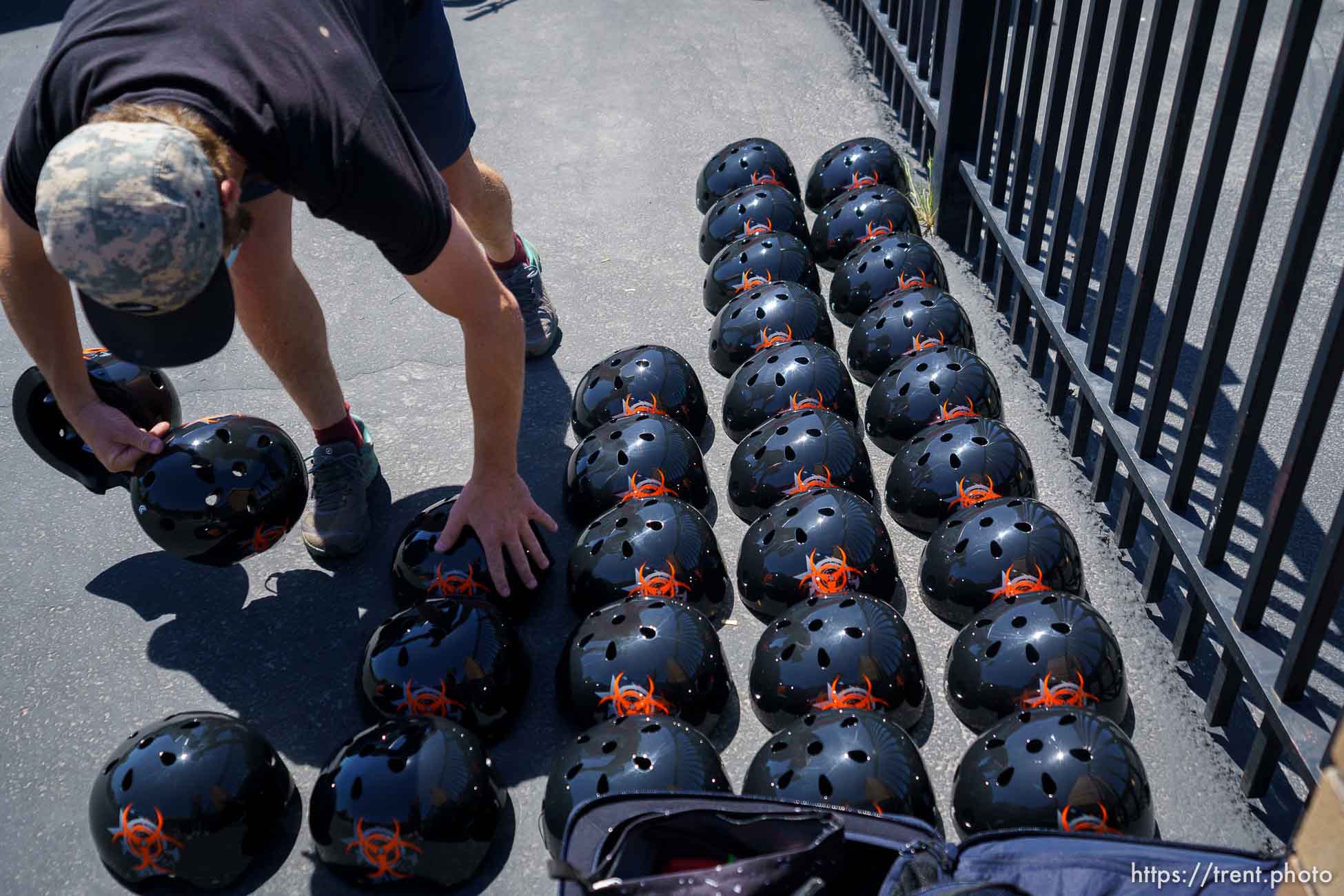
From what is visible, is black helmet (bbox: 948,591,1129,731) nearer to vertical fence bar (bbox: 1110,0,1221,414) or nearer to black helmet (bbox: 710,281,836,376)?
vertical fence bar (bbox: 1110,0,1221,414)

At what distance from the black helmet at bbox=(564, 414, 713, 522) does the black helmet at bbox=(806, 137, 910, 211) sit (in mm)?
2079

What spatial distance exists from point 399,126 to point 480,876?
2.13m

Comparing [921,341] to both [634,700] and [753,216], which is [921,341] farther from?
[634,700]

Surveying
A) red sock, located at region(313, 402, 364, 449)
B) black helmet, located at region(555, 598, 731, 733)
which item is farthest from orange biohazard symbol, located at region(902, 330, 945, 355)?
red sock, located at region(313, 402, 364, 449)

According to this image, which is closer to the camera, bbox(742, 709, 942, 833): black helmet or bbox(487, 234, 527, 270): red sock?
bbox(742, 709, 942, 833): black helmet

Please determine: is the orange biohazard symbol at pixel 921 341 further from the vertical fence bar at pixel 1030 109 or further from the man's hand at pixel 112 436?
the man's hand at pixel 112 436

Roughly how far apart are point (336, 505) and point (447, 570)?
798 millimetres

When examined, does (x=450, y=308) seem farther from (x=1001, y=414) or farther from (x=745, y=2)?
(x=745, y=2)

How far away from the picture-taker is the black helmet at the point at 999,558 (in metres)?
3.59

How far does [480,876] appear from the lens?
3277mm

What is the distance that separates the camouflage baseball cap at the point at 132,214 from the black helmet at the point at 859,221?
3225 millimetres

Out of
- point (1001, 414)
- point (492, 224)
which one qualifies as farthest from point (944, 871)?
point (492, 224)

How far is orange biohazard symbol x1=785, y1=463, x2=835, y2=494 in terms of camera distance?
13.2 ft

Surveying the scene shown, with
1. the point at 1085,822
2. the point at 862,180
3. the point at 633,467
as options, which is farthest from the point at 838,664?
the point at 862,180
